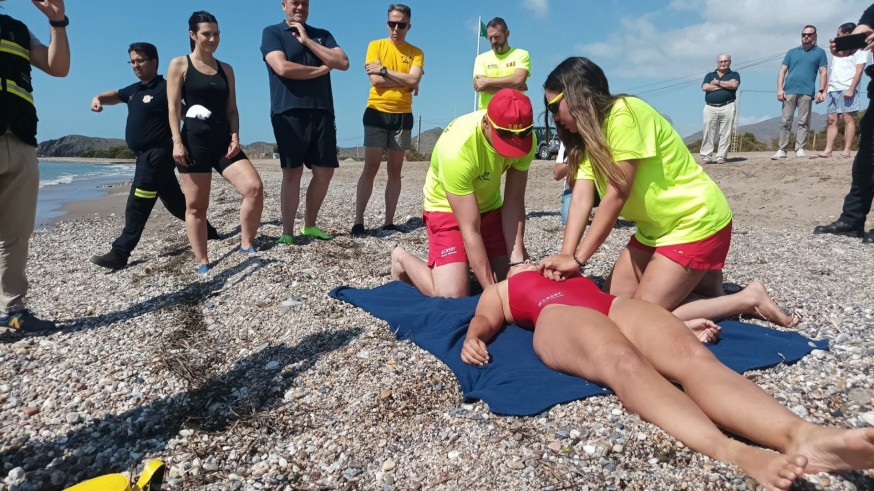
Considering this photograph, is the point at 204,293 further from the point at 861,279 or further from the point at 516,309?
the point at 861,279

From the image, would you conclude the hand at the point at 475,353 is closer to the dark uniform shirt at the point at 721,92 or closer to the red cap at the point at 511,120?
the red cap at the point at 511,120

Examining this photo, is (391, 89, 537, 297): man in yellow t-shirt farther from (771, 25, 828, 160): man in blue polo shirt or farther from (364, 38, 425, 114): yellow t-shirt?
(771, 25, 828, 160): man in blue polo shirt

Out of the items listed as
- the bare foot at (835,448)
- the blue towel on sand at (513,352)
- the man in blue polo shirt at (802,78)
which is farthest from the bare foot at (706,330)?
the man in blue polo shirt at (802,78)

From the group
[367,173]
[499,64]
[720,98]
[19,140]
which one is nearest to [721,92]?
[720,98]

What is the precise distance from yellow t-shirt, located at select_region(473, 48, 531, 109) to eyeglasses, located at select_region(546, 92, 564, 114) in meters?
3.49

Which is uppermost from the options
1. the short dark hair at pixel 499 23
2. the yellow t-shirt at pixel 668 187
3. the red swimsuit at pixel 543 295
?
the short dark hair at pixel 499 23

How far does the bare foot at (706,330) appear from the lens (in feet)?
10.2

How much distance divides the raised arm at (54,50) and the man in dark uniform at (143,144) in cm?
201

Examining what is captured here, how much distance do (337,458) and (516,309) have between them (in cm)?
138

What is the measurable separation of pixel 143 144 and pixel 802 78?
977 centimetres

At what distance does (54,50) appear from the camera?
11.8ft

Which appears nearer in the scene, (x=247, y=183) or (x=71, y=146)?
(x=247, y=183)

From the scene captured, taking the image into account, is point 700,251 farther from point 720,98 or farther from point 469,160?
point 720,98

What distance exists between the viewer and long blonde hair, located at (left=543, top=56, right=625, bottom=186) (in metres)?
3.19
